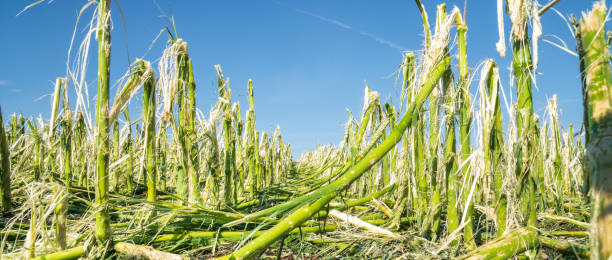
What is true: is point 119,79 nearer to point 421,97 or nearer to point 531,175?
point 421,97

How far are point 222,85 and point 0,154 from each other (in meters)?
1.80

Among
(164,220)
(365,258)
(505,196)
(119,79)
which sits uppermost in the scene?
(119,79)

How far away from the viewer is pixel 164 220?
80.8 inches

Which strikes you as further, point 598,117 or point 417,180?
point 417,180

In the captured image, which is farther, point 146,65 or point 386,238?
point 146,65

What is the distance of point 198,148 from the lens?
283 cm

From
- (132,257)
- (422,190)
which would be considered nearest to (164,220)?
(132,257)

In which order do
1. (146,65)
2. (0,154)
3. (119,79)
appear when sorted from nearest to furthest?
1. (119,79)
2. (146,65)
3. (0,154)

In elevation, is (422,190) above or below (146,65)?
below

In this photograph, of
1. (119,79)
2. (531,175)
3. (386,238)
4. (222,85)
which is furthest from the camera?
(222,85)

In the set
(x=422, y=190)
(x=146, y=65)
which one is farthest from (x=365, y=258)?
(x=146, y=65)

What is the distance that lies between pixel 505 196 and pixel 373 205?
142 cm

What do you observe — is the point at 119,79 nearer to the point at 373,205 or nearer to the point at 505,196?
the point at 505,196

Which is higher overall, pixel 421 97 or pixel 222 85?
pixel 222 85
